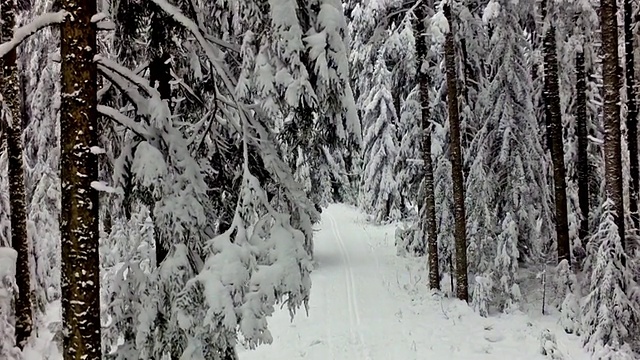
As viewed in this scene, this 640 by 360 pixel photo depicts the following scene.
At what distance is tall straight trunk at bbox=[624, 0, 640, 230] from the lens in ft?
42.8

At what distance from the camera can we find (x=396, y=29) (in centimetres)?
1469

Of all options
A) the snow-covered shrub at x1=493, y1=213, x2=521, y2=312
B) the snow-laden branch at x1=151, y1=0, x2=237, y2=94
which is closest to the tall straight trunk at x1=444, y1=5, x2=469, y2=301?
the snow-covered shrub at x1=493, y1=213, x2=521, y2=312

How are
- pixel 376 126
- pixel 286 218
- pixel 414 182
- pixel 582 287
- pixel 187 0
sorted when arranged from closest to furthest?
pixel 286 218 → pixel 187 0 → pixel 582 287 → pixel 414 182 → pixel 376 126

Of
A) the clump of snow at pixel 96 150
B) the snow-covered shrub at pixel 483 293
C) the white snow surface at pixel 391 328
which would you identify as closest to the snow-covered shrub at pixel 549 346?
the white snow surface at pixel 391 328

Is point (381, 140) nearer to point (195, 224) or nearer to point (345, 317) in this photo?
point (345, 317)

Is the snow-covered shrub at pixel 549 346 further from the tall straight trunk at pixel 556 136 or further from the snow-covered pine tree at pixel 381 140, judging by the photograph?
the snow-covered pine tree at pixel 381 140

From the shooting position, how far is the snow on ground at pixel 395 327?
11.7m

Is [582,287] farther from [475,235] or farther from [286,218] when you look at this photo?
[286,218]

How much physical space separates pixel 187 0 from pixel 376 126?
23.1 m

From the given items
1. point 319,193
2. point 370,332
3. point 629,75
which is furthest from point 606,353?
point 319,193

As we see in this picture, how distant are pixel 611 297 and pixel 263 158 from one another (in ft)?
26.1

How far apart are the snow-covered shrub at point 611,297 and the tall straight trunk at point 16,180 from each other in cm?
1068

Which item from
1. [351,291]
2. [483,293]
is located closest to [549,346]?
[483,293]

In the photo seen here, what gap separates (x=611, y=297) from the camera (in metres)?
10.1
